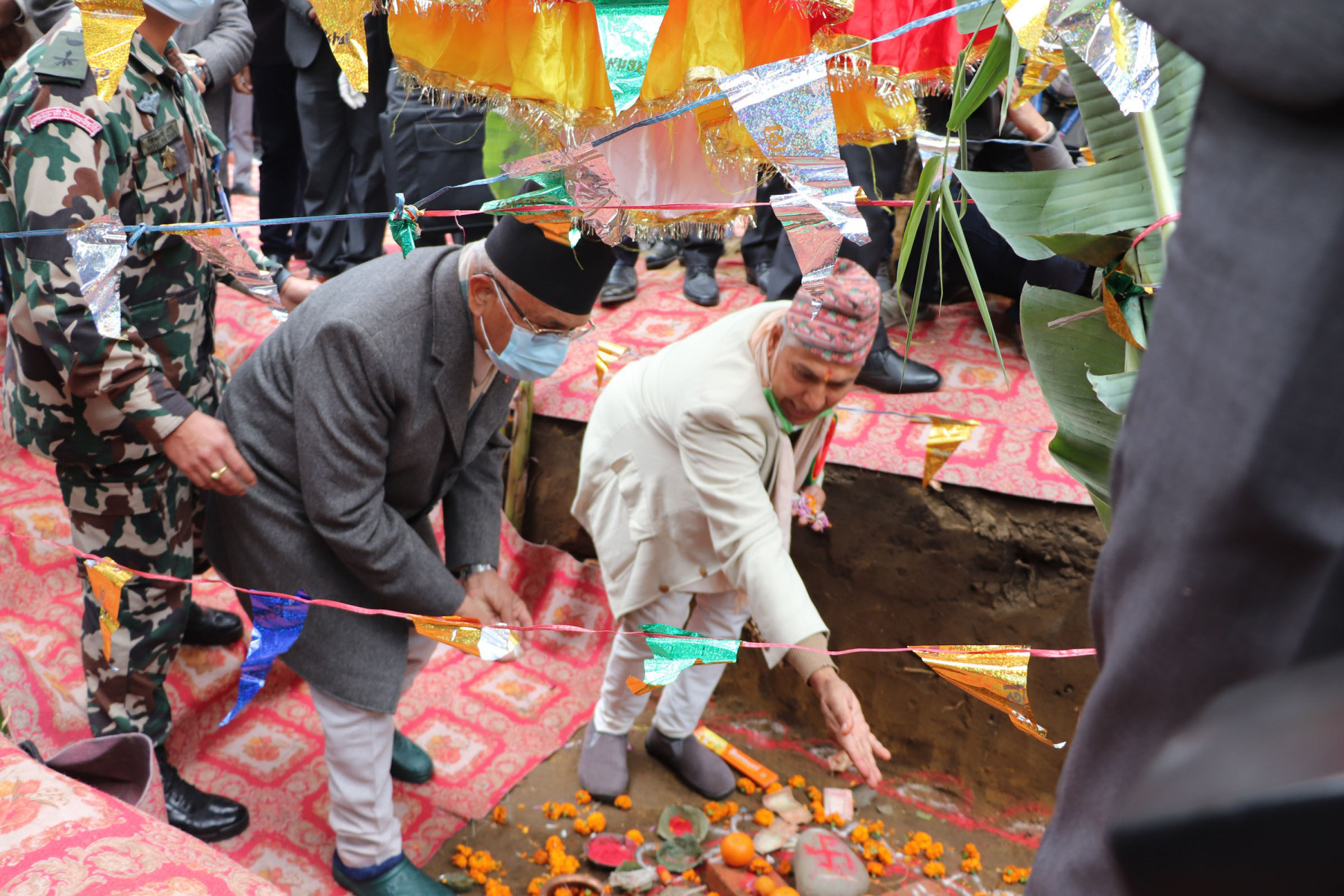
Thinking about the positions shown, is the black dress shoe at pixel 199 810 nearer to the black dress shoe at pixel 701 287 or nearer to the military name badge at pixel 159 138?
the military name badge at pixel 159 138

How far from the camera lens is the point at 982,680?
1535 millimetres

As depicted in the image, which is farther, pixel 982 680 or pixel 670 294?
pixel 670 294

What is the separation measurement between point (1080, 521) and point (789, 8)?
7.51ft

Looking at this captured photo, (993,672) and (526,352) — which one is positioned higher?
(526,352)

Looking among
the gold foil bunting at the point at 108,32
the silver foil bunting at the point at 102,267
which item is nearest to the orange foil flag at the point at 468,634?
the silver foil bunting at the point at 102,267

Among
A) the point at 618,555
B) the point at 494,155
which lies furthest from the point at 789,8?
the point at 618,555

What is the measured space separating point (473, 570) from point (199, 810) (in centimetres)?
97

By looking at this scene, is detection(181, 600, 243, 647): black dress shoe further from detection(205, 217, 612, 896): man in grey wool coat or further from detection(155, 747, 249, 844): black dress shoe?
detection(205, 217, 612, 896): man in grey wool coat

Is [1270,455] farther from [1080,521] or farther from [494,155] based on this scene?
[1080,521]

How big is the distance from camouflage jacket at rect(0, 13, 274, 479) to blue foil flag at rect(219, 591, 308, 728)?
16.0 inches

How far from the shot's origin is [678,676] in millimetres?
2760

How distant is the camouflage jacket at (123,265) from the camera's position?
168 cm

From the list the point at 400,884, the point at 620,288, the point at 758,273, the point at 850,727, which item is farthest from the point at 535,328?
the point at 758,273

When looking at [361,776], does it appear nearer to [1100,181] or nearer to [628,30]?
[628,30]
